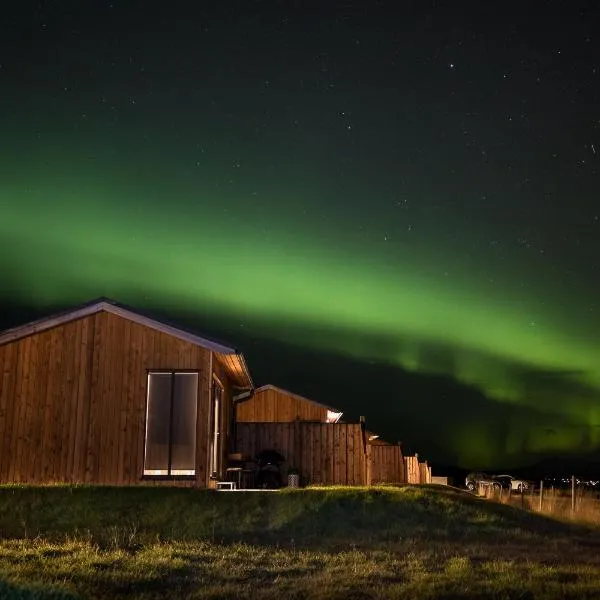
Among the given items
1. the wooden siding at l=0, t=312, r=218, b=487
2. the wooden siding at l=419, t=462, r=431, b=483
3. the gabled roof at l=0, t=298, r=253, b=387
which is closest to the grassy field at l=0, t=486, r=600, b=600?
the wooden siding at l=0, t=312, r=218, b=487

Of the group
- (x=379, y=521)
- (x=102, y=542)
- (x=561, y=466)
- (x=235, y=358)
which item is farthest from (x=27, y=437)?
(x=561, y=466)

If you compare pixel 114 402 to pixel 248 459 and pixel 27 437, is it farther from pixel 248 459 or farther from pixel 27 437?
pixel 248 459

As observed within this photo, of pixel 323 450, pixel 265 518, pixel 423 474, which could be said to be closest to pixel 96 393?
pixel 265 518

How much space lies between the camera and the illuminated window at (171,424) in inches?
672

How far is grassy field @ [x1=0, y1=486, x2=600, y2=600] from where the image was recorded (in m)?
8.21

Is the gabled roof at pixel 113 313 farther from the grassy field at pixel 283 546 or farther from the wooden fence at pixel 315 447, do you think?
the wooden fence at pixel 315 447

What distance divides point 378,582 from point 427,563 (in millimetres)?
1701

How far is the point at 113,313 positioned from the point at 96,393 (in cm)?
165

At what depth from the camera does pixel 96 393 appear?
1677 cm

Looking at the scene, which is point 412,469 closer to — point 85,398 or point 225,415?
point 225,415

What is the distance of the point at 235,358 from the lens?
1856 cm

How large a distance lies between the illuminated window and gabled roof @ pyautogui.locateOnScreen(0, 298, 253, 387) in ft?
2.61

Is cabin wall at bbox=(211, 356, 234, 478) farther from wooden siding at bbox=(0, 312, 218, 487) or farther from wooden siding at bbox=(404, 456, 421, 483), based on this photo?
wooden siding at bbox=(404, 456, 421, 483)

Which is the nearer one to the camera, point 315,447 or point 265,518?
point 265,518
